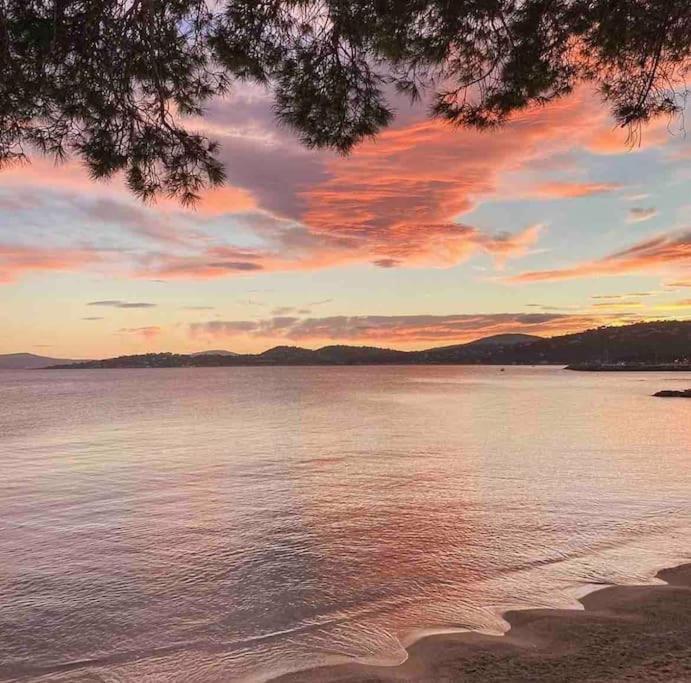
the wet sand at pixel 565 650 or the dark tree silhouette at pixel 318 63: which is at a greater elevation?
the dark tree silhouette at pixel 318 63

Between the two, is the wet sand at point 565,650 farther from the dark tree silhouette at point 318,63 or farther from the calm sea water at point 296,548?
the dark tree silhouette at point 318,63

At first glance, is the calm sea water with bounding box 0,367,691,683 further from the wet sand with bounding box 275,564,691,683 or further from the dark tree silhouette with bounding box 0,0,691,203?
the dark tree silhouette with bounding box 0,0,691,203

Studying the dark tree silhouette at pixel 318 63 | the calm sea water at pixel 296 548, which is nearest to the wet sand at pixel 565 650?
the calm sea water at pixel 296 548

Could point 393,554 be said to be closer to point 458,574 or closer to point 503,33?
point 458,574

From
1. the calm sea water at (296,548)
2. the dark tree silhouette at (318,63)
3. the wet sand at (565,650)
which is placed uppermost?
the dark tree silhouette at (318,63)

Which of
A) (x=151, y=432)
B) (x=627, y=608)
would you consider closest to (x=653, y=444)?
(x=627, y=608)

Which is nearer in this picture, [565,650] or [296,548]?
[565,650]

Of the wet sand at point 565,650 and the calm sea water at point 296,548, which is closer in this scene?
the wet sand at point 565,650

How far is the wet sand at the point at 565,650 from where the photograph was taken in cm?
485

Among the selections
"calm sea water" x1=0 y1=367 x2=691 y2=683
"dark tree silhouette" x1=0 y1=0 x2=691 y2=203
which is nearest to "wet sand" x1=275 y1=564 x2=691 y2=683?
"calm sea water" x1=0 y1=367 x2=691 y2=683

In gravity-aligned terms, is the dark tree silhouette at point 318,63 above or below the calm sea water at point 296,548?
above

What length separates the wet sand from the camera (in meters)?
4.85

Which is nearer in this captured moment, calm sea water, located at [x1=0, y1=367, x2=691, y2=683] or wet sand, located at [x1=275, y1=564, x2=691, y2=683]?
wet sand, located at [x1=275, y1=564, x2=691, y2=683]

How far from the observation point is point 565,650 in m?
5.39
